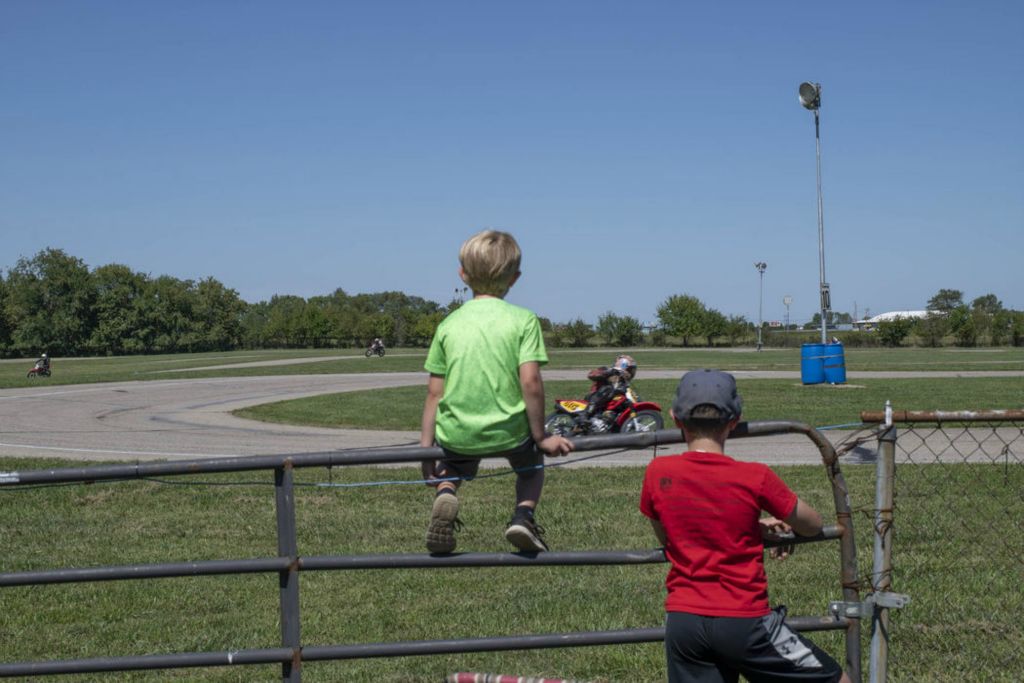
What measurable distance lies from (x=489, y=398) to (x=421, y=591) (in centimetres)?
355

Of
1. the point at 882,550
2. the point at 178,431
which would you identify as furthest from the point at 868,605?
the point at 178,431

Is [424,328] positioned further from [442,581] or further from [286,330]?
[442,581]

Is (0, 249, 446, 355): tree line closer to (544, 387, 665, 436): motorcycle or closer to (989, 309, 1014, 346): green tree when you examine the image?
(989, 309, 1014, 346): green tree

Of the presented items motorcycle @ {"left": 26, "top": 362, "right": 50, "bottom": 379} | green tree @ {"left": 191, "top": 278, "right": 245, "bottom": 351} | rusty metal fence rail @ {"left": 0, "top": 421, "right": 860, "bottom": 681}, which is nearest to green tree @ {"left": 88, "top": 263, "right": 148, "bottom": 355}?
green tree @ {"left": 191, "top": 278, "right": 245, "bottom": 351}

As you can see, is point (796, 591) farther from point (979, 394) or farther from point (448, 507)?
point (979, 394)

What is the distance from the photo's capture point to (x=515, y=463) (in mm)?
3824

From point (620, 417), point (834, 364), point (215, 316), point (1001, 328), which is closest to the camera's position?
point (620, 417)

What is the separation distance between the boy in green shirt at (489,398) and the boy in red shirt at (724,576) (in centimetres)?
59

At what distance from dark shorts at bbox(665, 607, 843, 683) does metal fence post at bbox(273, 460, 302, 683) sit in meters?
1.44

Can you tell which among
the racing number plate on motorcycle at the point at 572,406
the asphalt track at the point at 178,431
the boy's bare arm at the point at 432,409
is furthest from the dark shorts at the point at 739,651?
the racing number plate on motorcycle at the point at 572,406

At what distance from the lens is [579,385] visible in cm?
2700

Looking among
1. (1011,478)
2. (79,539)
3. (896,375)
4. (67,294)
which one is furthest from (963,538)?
(67,294)

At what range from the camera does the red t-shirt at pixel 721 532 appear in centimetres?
310

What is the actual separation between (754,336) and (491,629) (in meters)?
85.7
